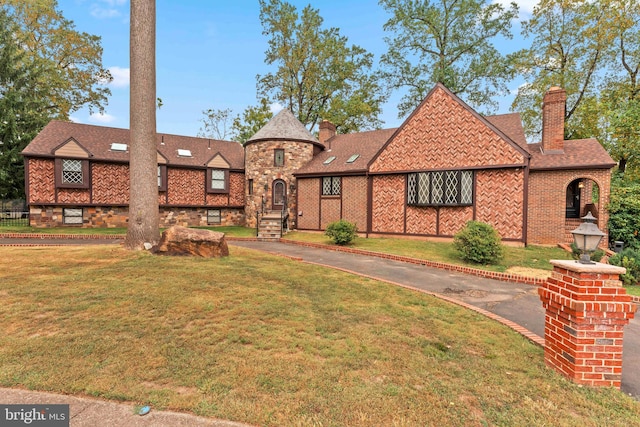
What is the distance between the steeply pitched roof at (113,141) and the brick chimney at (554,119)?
20.2 meters

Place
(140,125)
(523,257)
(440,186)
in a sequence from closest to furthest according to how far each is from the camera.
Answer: (140,125) → (523,257) → (440,186)

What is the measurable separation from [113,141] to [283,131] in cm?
1227

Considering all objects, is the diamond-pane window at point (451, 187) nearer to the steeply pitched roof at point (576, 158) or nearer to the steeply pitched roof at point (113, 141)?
the steeply pitched roof at point (576, 158)

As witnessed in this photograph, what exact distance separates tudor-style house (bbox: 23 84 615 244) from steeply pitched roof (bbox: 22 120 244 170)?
3.4 inches

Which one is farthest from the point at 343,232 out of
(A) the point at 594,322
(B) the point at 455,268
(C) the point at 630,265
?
(A) the point at 594,322

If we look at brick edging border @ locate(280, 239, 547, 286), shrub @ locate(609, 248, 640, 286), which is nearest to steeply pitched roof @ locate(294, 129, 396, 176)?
brick edging border @ locate(280, 239, 547, 286)

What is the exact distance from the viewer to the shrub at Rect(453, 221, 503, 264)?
1022 cm

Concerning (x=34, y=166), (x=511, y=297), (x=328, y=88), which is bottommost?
(x=511, y=297)

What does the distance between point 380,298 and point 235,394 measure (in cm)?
393

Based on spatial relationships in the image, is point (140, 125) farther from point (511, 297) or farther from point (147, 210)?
point (511, 297)

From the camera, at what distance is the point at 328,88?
99.5 feet

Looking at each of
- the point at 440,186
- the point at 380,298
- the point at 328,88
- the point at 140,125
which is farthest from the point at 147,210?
the point at 328,88

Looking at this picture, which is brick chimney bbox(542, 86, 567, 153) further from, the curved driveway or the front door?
the front door

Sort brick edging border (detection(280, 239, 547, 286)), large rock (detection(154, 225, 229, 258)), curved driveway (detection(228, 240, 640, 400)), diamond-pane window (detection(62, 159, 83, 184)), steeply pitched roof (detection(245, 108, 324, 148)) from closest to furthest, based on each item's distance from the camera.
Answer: curved driveway (detection(228, 240, 640, 400)), brick edging border (detection(280, 239, 547, 286)), large rock (detection(154, 225, 229, 258)), diamond-pane window (detection(62, 159, 83, 184)), steeply pitched roof (detection(245, 108, 324, 148))
